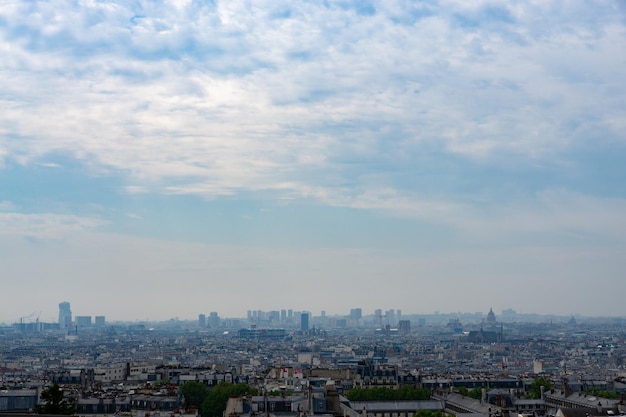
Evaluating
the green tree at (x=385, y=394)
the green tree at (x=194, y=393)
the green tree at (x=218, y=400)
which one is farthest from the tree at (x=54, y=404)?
the green tree at (x=385, y=394)

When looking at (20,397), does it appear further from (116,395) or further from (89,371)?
(89,371)

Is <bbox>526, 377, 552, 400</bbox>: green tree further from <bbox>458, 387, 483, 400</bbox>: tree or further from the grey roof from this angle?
the grey roof

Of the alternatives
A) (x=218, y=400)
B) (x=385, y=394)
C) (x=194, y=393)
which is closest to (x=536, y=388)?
(x=385, y=394)

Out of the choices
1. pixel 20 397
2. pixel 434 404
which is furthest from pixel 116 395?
pixel 434 404

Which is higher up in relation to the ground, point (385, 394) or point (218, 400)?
point (385, 394)

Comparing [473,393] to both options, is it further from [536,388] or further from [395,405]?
[395,405]

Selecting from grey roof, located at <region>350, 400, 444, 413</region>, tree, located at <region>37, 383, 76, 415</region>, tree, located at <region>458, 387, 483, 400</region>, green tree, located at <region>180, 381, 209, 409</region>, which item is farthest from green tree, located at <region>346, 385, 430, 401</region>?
tree, located at <region>37, 383, 76, 415</region>

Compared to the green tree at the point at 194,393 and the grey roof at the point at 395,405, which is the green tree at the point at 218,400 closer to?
the green tree at the point at 194,393

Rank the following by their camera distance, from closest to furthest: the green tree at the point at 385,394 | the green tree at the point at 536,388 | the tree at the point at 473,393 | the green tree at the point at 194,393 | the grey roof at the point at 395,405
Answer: the grey roof at the point at 395,405, the green tree at the point at 194,393, the green tree at the point at 385,394, the tree at the point at 473,393, the green tree at the point at 536,388
